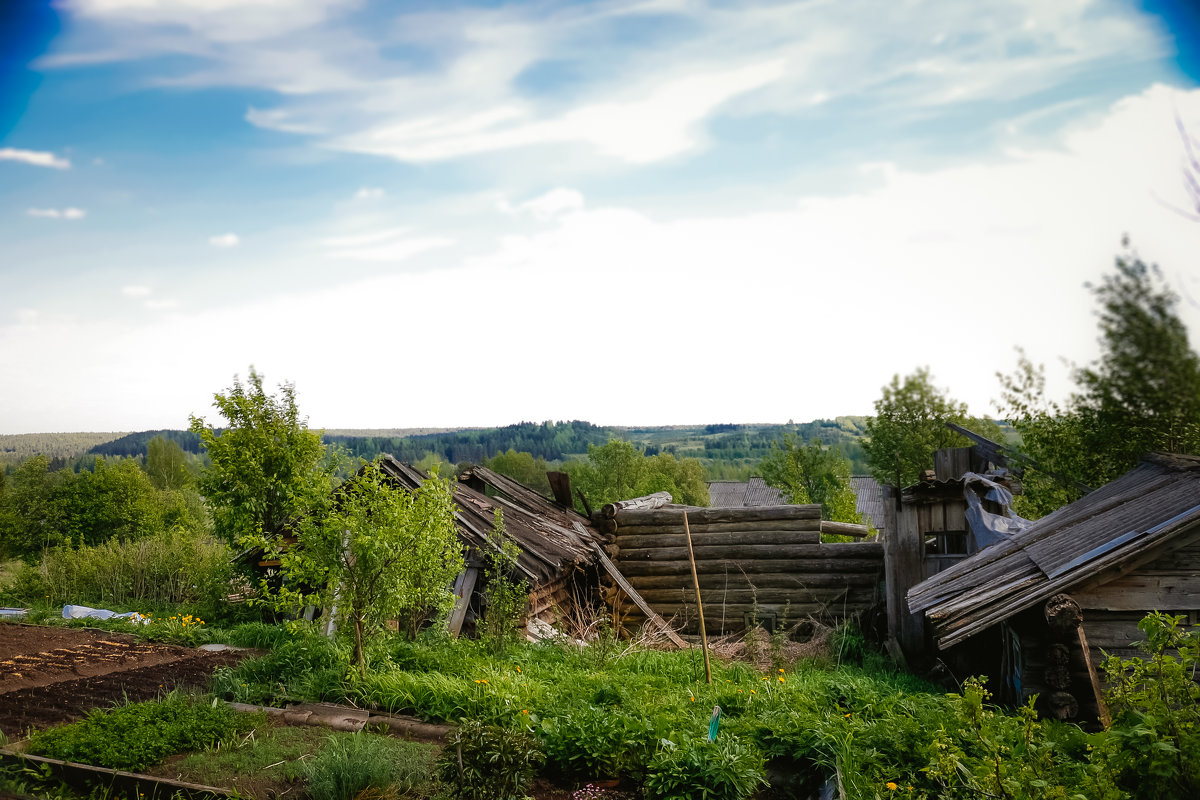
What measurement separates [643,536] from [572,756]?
9107 millimetres

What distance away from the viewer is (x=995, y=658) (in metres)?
8.52

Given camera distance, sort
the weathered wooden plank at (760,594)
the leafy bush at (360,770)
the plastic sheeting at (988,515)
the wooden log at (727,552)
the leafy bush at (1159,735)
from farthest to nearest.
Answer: the wooden log at (727,552) → the weathered wooden plank at (760,594) → the plastic sheeting at (988,515) → the leafy bush at (360,770) → the leafy bush at (1159,735)

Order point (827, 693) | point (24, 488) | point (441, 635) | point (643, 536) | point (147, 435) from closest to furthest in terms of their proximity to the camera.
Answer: point (827, 693) → point (441, 635) → point (643, 536) → point (24, 488) → point (147, 435)

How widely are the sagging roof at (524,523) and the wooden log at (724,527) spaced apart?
2.49 ft

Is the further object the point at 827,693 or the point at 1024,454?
the point at 1024,454

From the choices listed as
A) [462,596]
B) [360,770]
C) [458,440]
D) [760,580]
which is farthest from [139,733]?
[458,440]

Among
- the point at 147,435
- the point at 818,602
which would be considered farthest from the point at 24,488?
the point at 818,602

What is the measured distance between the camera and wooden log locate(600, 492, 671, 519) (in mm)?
14906

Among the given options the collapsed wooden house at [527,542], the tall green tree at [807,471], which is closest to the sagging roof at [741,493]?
the tall green tree at [807,471]

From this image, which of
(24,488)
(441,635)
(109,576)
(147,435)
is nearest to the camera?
(441,635)

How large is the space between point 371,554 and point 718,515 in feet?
27.1

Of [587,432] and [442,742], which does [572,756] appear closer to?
[442,742]

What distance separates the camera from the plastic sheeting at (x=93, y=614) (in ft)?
43.4

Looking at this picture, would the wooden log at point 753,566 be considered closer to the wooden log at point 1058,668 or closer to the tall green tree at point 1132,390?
the tall green tree at point 1132,390
